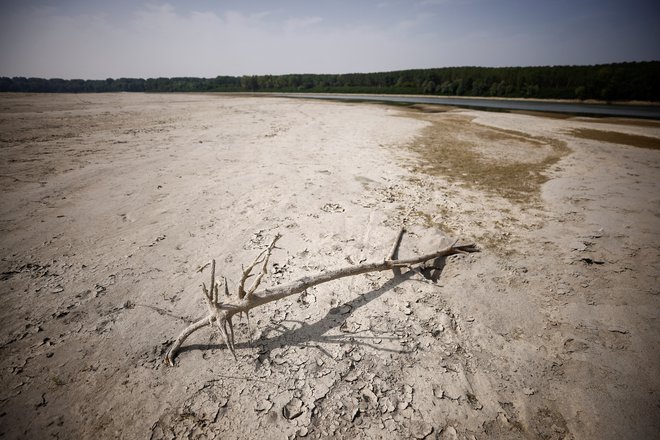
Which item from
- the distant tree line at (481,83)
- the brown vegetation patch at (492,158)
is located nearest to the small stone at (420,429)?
the brown vegetation patch at (492,158)

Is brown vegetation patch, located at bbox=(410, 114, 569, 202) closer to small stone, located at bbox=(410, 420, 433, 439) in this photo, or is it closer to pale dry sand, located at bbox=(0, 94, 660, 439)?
pale dry sand, located at bbox=(0, 94, 660, 439)

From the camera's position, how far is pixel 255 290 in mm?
3996

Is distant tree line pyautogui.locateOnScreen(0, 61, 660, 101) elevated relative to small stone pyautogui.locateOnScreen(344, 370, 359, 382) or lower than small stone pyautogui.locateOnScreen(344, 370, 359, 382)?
elevated

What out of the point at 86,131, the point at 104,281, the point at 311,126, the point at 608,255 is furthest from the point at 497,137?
the point at 86,131

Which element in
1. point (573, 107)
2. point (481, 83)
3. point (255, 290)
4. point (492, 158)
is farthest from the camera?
point (481, 83)

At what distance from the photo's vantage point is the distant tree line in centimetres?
5134

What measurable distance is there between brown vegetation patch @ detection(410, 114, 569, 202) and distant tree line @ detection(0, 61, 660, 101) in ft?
192

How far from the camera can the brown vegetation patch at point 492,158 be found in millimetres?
9031

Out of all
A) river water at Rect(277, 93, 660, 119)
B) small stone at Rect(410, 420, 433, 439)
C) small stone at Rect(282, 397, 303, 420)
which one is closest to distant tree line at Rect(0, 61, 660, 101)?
river water at Rect(277, 93, 660, 119)

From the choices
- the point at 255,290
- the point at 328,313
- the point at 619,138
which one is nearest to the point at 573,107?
the point at 619,138

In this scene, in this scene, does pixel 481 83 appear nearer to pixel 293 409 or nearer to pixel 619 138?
pixel 619 138

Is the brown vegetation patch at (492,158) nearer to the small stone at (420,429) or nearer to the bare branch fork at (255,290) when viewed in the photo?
the bare branch fork at (255,290)

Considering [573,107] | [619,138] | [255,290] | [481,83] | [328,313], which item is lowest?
[328,313]

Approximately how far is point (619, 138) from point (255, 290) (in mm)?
25111
